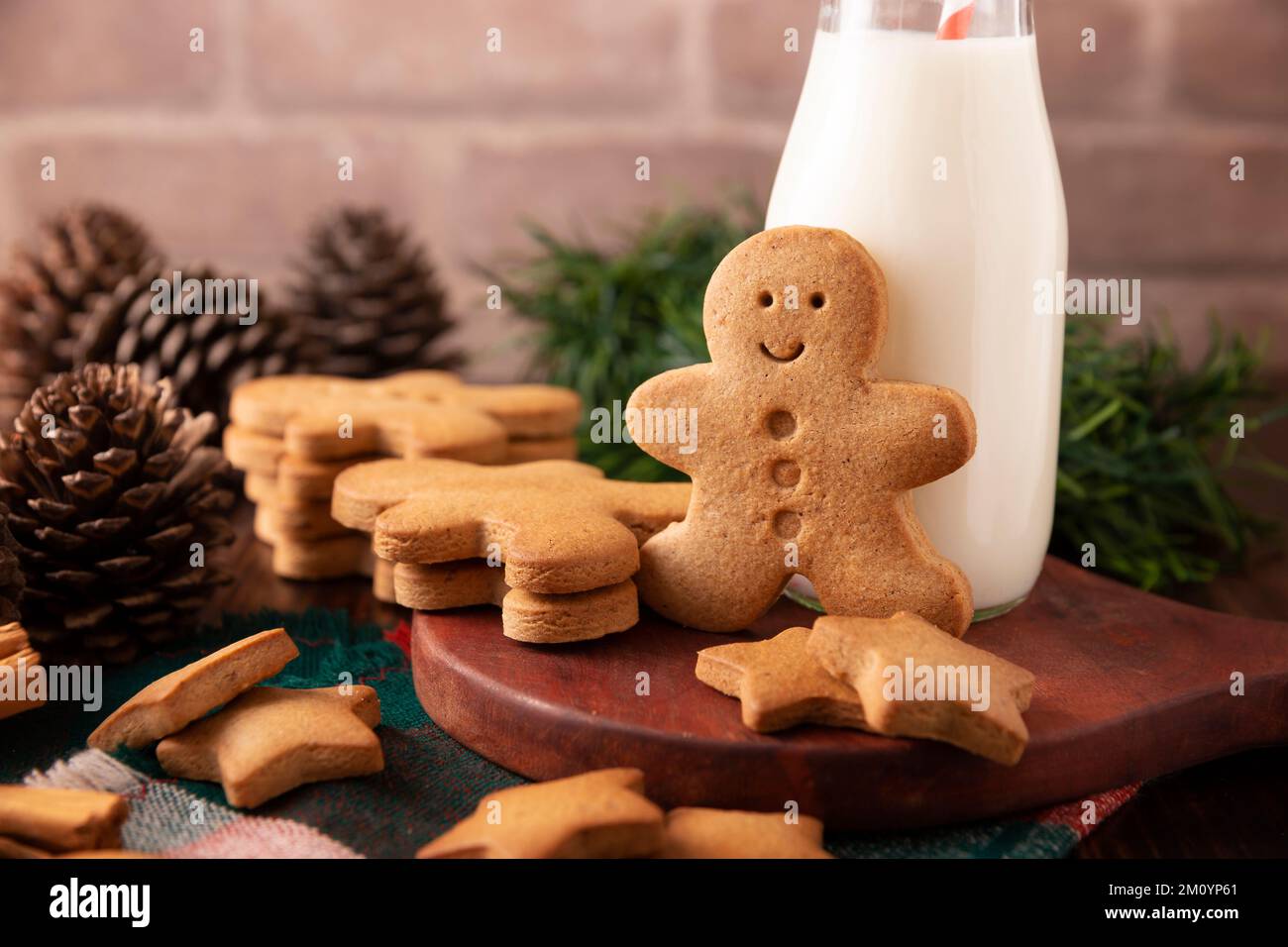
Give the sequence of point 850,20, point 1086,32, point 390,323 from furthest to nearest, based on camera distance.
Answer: point 1086,32 < point 390,323 < point 850,20

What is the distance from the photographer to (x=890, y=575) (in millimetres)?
775

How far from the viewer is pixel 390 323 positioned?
1.47 m

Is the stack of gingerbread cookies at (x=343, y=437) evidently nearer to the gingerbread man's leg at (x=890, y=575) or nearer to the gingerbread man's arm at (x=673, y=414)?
the gingerbread man's arm at (x=673, y=414)

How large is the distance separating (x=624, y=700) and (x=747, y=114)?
1206 mm

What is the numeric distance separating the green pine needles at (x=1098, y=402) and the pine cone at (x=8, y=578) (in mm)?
555

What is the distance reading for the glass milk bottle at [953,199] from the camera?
792 millimetres

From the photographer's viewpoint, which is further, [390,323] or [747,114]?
[747,114]

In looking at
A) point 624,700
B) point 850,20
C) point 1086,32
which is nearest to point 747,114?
point 1086,32

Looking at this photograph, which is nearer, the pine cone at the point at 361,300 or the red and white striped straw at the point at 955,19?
the red and white striped straw at the point at 955,19

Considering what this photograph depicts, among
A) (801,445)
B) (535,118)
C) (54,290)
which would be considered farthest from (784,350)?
(535,118)

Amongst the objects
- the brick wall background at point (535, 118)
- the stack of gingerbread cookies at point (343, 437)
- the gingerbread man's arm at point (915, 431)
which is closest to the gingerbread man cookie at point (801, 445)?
the gingerbread man's arm at point (915, 431)

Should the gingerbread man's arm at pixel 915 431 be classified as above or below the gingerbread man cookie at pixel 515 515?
above

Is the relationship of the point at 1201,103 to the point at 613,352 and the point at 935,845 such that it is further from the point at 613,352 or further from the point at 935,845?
the point at 935,845

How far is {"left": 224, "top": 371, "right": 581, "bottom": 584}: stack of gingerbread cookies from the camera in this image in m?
1.05
